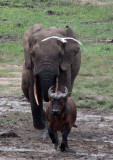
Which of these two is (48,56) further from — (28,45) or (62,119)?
(62,119)

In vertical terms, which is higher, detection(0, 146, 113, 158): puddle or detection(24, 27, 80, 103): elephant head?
detection(24, 27, 80, 103): elephant head

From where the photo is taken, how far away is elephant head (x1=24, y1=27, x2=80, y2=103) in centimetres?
1002

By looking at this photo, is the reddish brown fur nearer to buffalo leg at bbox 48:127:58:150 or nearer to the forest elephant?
buffalo leg at bbox 48:127:58:150

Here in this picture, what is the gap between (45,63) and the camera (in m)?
10.0

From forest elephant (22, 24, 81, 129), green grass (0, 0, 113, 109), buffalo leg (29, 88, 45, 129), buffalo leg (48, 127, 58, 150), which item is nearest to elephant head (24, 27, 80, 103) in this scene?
forest elephant (22, 24, 81, 129)

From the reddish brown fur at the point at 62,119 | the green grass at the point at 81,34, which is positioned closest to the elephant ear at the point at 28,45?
the reddish brown fur at the point at 62,119

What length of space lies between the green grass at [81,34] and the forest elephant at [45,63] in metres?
2.05

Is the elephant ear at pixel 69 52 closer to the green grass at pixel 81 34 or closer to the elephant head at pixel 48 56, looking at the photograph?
the elephant head at pixel 48 56

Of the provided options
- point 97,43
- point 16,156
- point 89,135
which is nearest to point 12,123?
point 89,135

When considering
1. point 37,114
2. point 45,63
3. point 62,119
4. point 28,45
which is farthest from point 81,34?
point 62,119

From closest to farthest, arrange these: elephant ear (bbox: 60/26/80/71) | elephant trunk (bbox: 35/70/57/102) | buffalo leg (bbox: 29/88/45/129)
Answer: elephant trunk (bbox: 35/70/57/102) < elephant ear (bbox: 60/26/80/71) < buffalo leg (bbox: 29/88/45/129)

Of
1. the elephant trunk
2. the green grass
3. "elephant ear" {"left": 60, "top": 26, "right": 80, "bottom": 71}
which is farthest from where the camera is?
the green grass

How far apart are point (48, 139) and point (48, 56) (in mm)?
1349

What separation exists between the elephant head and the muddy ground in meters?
0.73
